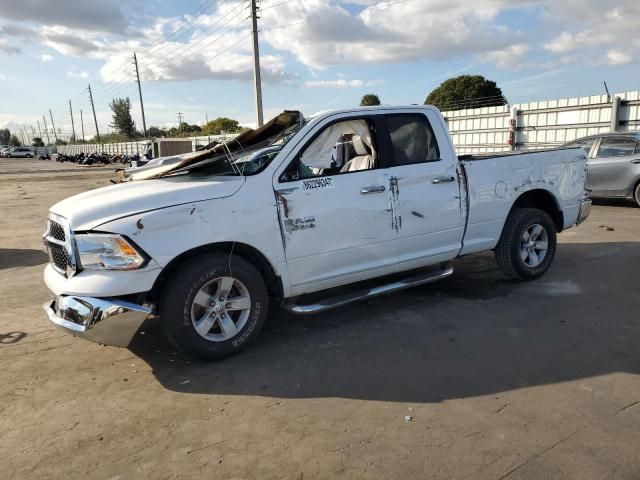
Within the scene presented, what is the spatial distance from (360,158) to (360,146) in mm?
140

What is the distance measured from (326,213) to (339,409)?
1642 mm

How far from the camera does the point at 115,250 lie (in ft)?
11.7

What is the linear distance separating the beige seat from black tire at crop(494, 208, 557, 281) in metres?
1.93

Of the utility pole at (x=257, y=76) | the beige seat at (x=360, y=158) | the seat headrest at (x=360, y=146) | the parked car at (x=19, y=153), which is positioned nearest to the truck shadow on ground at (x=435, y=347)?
the beige seat at (x=360, y=158)

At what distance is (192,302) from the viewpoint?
12.3ft

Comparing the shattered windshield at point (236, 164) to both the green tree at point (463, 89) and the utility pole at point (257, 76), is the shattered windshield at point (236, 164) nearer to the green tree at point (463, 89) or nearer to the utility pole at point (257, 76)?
the utility pole at point (257, 76)

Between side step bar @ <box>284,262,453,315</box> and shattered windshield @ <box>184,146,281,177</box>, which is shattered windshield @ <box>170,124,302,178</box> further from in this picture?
side step bar @ <box>284,262,453,315</box>

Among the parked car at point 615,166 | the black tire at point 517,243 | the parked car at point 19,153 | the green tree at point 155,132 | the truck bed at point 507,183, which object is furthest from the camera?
the green tree at point 155,132

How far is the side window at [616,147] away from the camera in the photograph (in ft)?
34.8

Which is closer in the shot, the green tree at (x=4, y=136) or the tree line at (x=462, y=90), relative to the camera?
the tree line at (x=462, y=90)

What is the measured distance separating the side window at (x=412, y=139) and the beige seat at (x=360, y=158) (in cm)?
24

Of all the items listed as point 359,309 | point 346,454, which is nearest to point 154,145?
point 359,309

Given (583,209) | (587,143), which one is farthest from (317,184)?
(587,143)

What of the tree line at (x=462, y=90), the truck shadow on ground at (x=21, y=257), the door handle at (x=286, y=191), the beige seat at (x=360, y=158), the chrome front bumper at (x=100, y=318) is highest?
the tree line at (x=462, y=90)
